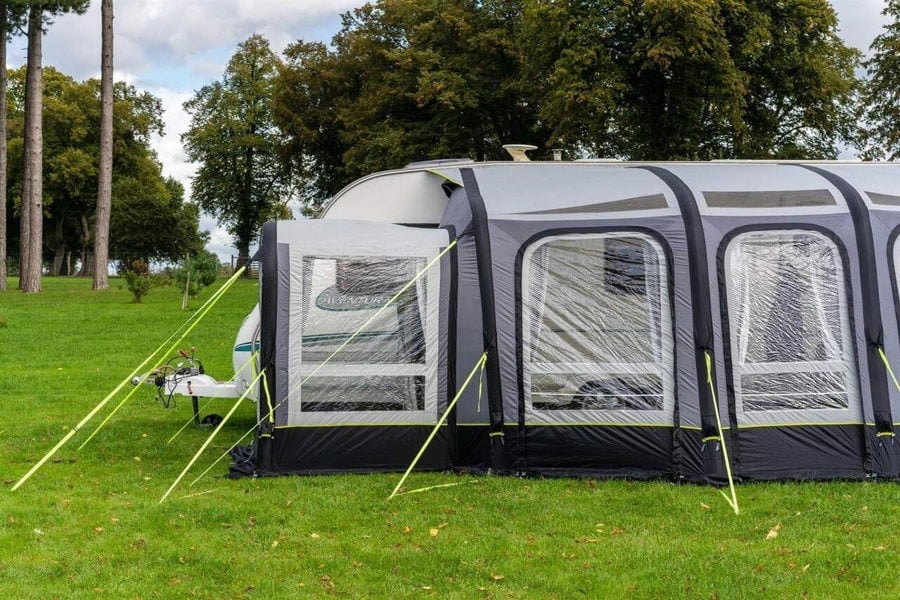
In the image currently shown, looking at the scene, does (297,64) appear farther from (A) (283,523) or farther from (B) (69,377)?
(A) (283,523)

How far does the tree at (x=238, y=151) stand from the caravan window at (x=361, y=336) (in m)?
32.9

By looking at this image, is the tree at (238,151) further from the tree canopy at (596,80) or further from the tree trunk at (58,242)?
the tree trunk at (58,242)

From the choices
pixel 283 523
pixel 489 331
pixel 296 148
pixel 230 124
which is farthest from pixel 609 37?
pixel 230 124

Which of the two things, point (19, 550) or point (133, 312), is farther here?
point (133, 312)

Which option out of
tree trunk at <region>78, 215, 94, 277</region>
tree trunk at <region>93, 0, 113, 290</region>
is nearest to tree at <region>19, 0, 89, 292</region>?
tree trunk at <region>93, 0, 113, 290</region>

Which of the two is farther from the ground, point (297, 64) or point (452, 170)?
point (297, 64)

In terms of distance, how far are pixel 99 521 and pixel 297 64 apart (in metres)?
29.2

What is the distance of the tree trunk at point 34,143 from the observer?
24.3 meters

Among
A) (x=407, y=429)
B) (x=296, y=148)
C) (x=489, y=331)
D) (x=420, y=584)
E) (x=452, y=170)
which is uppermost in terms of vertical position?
(x=296, y=148)

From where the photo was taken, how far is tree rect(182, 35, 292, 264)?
1556 inches

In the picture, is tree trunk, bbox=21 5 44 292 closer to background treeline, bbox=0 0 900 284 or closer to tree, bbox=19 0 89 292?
tree, bbox=19 0 89 292

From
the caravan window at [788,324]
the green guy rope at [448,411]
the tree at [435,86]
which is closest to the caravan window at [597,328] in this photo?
the green guy rope at [448,411]

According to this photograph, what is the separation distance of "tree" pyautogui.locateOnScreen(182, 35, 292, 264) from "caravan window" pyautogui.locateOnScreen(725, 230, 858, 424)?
33.7 metres

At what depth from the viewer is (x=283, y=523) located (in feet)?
18.9
